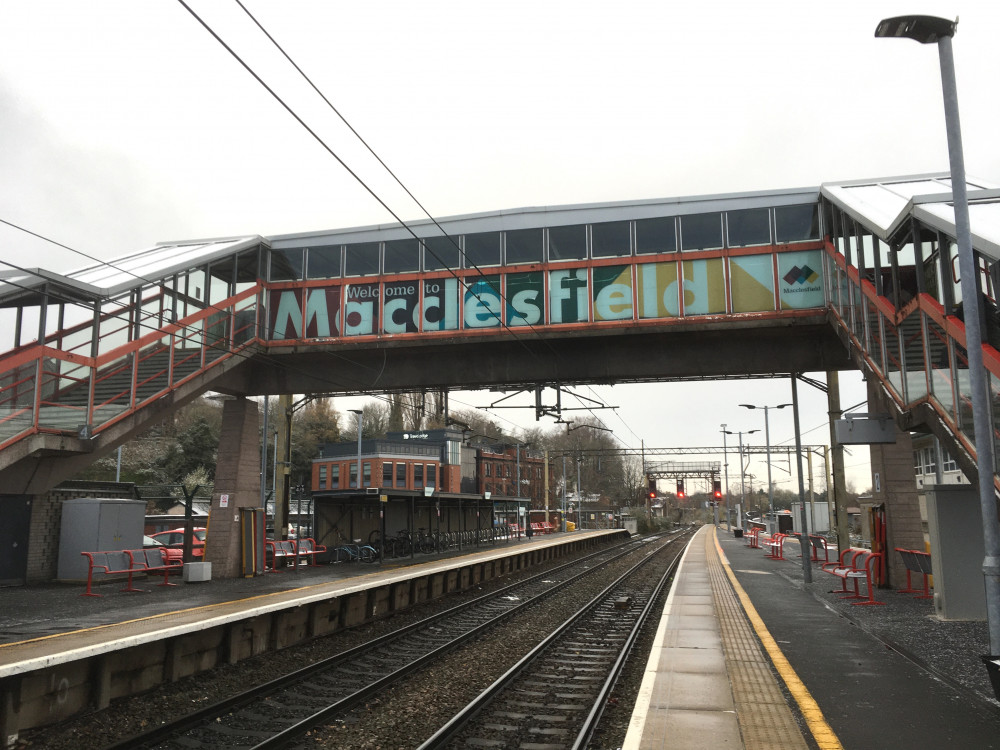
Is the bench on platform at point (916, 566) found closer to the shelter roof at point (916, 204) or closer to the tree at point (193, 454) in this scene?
the shelter roof at point (916, 204)

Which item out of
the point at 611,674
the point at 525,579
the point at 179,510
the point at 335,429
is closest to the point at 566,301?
the point at 525,579

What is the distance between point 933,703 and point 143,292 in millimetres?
17161

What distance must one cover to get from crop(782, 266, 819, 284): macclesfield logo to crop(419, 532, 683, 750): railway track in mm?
8774

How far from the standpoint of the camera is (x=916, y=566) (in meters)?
14.9

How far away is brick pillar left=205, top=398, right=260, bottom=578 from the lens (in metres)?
18.9

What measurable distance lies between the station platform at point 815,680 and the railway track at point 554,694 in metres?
0.84

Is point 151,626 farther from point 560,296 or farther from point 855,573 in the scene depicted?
point 855,573

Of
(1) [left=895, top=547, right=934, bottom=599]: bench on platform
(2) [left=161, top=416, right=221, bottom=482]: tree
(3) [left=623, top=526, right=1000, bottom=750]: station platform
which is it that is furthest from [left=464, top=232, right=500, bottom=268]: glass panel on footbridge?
(2) [left=161, top=416, right=221, bottom=482]: tree

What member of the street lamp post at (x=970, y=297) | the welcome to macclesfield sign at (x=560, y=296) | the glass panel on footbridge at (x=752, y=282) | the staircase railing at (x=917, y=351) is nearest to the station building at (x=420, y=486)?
the welcome to macclesfield sign at (x=560, y=296)

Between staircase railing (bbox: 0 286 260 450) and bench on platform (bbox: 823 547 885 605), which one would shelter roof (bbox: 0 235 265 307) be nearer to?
staircase railing (bbox: 0 286 260 450)

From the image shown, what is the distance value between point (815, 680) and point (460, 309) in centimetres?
1284

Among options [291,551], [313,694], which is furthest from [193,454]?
[313,694]

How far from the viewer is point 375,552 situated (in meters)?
25.2

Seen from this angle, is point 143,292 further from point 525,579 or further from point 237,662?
point 525,579
